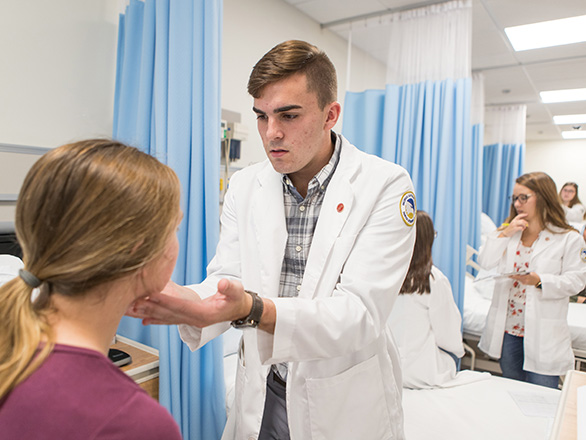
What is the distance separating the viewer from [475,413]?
1926 millimetres

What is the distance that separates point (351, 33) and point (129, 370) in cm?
317

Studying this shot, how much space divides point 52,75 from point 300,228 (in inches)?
60.1

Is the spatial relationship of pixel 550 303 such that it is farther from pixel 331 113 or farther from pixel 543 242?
pixel 331 113

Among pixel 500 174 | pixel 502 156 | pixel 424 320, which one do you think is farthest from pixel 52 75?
pixel 500 174

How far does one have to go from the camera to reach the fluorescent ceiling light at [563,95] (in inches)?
212

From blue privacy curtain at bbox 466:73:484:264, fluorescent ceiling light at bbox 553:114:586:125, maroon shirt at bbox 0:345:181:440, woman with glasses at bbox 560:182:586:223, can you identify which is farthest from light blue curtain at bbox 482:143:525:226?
maroon shirt at bbox 0:345:181:440

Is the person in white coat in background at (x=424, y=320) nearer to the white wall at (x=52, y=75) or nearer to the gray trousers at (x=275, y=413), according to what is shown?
the gray trousers at (x=275, y=413)

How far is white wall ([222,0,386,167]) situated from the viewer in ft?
9.61

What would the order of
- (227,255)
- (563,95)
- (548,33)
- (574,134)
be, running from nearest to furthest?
(227,255) → (548,33) → (563,95) → (574,134)

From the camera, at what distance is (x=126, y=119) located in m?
2.13

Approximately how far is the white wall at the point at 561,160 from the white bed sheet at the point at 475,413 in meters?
7.88

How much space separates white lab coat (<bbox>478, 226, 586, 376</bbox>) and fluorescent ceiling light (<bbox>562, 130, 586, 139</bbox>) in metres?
6.55

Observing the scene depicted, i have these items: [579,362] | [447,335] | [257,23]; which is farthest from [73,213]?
[579,362]

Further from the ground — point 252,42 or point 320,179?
point 252,42
